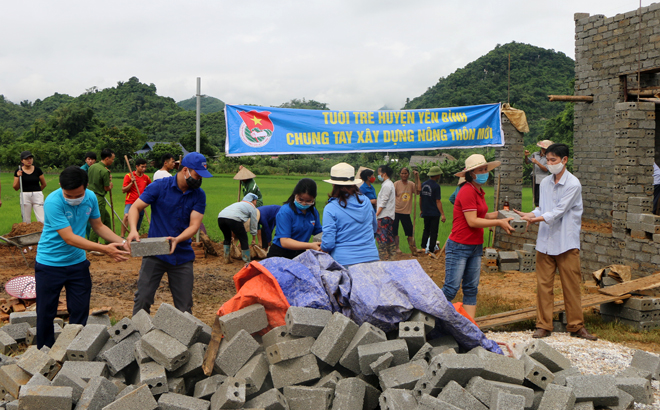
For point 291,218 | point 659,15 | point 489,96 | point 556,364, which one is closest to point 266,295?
point 291,218

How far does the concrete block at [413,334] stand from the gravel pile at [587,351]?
0.97 meters

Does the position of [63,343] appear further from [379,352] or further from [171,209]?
[379,352]

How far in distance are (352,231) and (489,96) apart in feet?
118

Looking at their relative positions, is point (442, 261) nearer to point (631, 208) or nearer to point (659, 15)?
point (631, 208)

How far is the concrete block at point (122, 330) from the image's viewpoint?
3.98 meters

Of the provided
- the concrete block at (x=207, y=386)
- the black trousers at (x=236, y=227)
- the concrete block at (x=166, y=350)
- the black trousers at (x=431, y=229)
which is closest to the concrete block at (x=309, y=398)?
the concrete block at (x=207, y=386)

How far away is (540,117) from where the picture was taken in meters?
36.9

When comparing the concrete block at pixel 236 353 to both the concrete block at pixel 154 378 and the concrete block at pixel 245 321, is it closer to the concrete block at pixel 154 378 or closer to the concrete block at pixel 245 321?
the concrete block at pixel 245 321

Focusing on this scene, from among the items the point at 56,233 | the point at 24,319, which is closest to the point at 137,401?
the point at 56,233

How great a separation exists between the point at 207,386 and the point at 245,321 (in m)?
0.52

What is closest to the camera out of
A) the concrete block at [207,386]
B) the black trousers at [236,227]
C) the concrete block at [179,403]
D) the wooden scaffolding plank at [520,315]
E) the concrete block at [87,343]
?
the concrete block at [179,403]

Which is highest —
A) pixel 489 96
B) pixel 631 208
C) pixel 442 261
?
pixel 489 96

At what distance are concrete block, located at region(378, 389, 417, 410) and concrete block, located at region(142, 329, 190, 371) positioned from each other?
1.43m

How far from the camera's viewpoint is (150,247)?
14.7 ft
